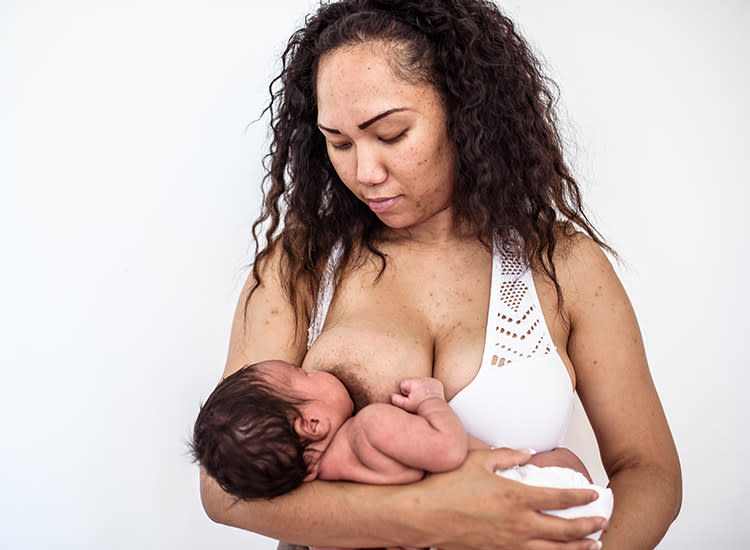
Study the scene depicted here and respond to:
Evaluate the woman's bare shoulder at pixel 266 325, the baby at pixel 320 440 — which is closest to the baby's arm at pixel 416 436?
the baby at pixel 320 440

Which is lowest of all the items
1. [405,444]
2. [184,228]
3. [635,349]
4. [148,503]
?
[148,503]

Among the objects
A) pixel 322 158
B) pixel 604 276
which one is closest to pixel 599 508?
pixel 604 276

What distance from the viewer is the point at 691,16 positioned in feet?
8.30

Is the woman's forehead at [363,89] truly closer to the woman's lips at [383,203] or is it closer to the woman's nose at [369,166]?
the woman's nose at [369,166]

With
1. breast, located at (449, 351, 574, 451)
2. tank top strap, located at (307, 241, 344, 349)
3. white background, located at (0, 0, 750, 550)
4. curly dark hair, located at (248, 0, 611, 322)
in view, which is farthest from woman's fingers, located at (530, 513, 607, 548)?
white background, located at (0, 0, 750, 550)

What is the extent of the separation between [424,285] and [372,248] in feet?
0.60

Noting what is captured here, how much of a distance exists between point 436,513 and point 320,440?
289mm

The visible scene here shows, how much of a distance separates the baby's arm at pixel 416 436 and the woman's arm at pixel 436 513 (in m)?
0.04

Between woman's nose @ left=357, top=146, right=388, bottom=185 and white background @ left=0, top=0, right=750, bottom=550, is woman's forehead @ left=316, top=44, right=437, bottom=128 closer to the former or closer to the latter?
woman's nose @ left=357, top=146, right=388, bottom=185

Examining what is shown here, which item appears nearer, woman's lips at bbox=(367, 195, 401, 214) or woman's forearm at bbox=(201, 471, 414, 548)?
woman's forearm at bbox=(201, 471, 414, 548)

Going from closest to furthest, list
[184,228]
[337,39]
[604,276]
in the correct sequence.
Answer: [337,39], [604,276], [184,228]

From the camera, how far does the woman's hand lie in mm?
1456

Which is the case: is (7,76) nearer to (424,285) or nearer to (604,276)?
(424,285)

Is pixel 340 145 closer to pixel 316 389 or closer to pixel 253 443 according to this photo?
pixel 316 389
